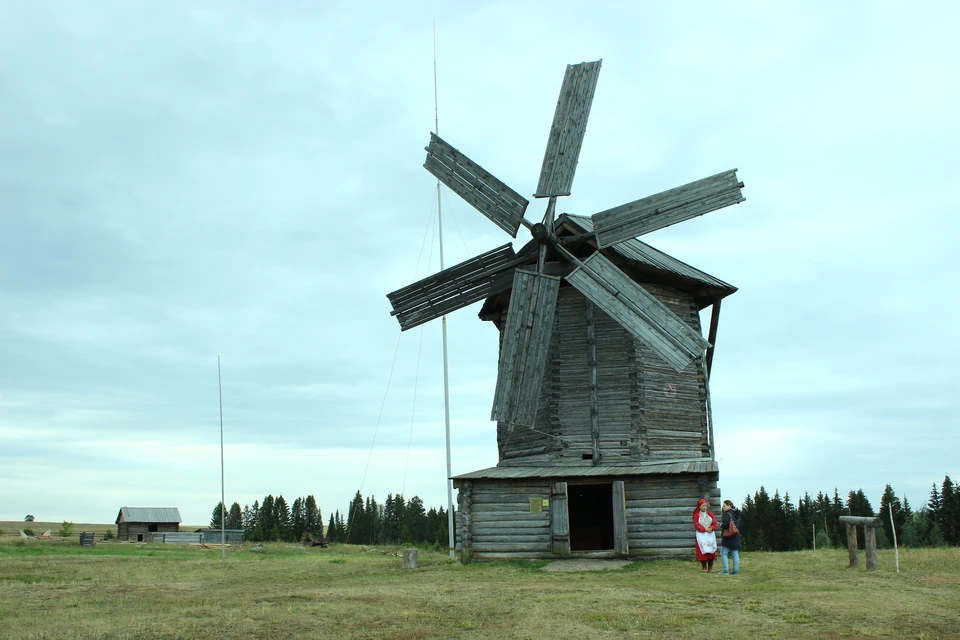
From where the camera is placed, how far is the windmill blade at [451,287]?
2159 cm

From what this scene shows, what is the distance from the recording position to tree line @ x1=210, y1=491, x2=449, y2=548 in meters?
77.9

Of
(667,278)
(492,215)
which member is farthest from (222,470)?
(667,278)

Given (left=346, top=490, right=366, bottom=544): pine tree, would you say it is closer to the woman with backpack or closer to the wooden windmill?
the wooden windmill

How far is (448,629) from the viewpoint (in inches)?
373

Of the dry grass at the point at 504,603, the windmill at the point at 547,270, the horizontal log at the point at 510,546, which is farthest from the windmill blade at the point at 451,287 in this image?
the dry grass at the point at 504,603

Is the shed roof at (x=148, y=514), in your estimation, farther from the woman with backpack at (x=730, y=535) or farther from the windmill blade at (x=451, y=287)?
the woman with backpack at (x=730, y=535)

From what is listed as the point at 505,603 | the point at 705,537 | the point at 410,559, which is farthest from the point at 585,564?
the point at 505,603

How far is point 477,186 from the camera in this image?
21.8 m

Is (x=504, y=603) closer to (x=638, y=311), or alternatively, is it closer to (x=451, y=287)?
(x=638, y=311)

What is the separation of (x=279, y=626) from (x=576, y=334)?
524 inches

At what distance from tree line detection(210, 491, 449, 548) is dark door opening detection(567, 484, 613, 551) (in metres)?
49.2

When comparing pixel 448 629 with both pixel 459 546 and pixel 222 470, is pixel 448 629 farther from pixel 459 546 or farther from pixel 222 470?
pixel 222 470

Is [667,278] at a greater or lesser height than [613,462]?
greater

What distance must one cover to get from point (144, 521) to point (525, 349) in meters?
52.4
